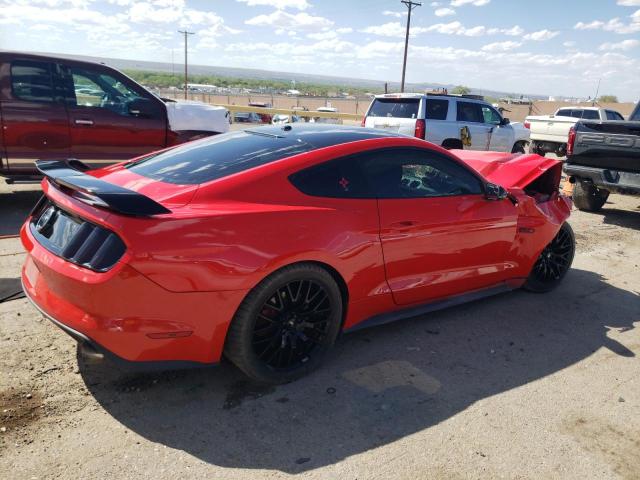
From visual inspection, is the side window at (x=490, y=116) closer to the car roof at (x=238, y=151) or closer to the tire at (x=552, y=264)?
the tire at (x=552, y=264)

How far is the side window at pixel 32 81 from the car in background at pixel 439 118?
6076 millimetres

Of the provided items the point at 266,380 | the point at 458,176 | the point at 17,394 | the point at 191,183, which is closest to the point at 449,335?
the point at 458,176

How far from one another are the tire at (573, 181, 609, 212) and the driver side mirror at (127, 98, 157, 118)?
23.4 feet

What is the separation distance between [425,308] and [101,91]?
5518mm

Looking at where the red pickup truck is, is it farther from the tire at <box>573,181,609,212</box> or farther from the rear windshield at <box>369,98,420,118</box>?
the tire at <box>573,181,609,212</box>

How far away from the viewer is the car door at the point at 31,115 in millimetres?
6422

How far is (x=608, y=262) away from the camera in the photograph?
636cm

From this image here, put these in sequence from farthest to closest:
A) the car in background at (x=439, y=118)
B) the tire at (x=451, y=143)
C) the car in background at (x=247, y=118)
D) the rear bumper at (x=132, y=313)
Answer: the car in background at (x=247, y=118), the tire at (x=451, y=143), the car in background at (x=439, y=118), the rear bumper at (x=132, y=313)

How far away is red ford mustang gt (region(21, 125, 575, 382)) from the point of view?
2.60m

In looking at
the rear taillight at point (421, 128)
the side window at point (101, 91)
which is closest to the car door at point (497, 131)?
the rear taillight at point (421, 128)

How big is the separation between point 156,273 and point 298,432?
1.12 meters

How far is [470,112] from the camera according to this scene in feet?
38.8

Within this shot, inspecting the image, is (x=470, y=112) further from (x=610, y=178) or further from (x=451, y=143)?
(x=610, y=178)

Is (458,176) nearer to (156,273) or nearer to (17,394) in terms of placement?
(156,273)
